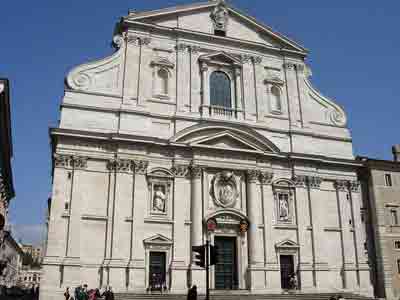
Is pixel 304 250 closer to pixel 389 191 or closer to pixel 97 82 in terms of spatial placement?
pixel 389 191

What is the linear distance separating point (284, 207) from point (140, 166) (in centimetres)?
860

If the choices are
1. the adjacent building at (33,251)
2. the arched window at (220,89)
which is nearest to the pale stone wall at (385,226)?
the arched window at (220,89)

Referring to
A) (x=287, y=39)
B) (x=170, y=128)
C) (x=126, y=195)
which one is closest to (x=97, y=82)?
(x=170, y=128)

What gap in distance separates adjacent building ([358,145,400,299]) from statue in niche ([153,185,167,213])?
46.9 feet

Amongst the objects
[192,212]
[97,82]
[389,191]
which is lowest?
[192,212]

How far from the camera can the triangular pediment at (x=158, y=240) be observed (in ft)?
75.7

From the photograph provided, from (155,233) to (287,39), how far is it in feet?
50.8

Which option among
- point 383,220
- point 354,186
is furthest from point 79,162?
point 383,220

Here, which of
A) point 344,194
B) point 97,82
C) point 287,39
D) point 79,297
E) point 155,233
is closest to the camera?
point 79,297

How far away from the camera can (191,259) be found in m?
23.6

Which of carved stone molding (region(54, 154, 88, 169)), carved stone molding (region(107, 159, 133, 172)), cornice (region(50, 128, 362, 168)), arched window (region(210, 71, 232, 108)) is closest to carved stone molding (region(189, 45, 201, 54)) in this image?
arched window (region(210, 71, 232, 108))

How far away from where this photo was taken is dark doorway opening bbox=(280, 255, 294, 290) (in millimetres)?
25172

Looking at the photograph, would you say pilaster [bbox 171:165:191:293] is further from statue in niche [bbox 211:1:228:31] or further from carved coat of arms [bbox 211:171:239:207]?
statue in niche [bbox 211:1:228:31]

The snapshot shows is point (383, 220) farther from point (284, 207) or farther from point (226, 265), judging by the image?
point (226, 265)
